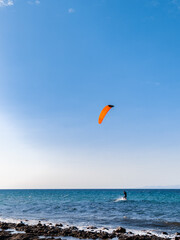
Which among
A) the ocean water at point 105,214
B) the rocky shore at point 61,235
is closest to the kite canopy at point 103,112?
the rocky shore at point 61,235

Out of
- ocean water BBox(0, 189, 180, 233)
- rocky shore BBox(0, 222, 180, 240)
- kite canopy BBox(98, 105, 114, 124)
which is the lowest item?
ocean water BBox(0, 189, 180, 233)

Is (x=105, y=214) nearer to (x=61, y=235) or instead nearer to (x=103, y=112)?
(x=61, y=235)

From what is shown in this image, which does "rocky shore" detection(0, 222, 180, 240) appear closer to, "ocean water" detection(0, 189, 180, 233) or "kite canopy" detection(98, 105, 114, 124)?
"ocean water" detection(0, 189, 180, 233)

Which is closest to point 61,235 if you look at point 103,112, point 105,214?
point 103,112

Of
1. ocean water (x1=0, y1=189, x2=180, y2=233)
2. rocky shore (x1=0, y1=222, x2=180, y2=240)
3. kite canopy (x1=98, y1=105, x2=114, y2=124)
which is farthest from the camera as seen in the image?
ocean water (x1=0, y1=189, x2=180, y2=233)

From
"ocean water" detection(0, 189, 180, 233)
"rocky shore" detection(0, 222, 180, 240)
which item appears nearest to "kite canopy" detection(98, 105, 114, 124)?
"rocky shore" detection(0, 222, 180, 240)

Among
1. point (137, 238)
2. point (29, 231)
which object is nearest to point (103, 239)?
point (137, 238)

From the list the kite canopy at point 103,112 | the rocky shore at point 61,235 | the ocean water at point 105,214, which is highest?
the kite canopy at point 103,112

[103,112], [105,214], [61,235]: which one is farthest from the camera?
[105,214]

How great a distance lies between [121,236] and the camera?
16.0 meters

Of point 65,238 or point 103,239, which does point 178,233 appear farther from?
point 65,238

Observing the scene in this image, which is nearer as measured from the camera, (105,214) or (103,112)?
(103,112)

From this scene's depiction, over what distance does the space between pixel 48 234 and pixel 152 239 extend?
24.5 ft

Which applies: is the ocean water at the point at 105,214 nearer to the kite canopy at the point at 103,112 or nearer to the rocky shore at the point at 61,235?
the rocky shore at the point at 61,235
